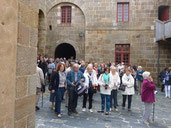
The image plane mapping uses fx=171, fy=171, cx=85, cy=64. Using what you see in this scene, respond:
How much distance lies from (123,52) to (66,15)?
20.5ft

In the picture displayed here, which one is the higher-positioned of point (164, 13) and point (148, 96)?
point (164, 13)

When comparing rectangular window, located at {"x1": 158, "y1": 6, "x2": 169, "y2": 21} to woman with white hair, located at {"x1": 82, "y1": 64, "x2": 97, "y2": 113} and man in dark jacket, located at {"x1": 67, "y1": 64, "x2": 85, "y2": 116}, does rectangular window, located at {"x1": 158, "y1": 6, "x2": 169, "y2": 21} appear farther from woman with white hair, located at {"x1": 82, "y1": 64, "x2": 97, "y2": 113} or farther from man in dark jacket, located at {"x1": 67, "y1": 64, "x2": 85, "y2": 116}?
man in dark jacket, located at {"x1": 67, "y1": 64, "x2": 85, "y2": 116}

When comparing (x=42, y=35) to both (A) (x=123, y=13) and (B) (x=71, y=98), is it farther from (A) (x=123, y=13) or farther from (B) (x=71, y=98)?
(B) (x=71, y=98)

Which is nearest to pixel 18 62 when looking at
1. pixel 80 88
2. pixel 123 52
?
pixel 80 88

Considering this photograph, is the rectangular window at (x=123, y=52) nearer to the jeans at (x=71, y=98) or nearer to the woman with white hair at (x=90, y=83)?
the woman with white hair at (x=90, y=83)

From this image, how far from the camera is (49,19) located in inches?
628

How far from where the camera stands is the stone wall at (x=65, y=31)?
Answer: 1564 cm

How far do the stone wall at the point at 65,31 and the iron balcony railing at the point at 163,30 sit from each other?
21.1 ft

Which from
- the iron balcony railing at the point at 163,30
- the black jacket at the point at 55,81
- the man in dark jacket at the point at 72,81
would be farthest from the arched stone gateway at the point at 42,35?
the black jacket at the point at 55,81

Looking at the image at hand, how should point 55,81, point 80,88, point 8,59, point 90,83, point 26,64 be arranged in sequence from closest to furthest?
point 8,59, point 26,64, point 55,81, point 80,88, point 90,83

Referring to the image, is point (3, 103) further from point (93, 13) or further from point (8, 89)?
point (93, 13)

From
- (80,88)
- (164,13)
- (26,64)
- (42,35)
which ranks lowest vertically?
(80,88)

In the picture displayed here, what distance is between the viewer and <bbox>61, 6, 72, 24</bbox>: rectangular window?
15.8 metres

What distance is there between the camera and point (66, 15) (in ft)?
52.0
